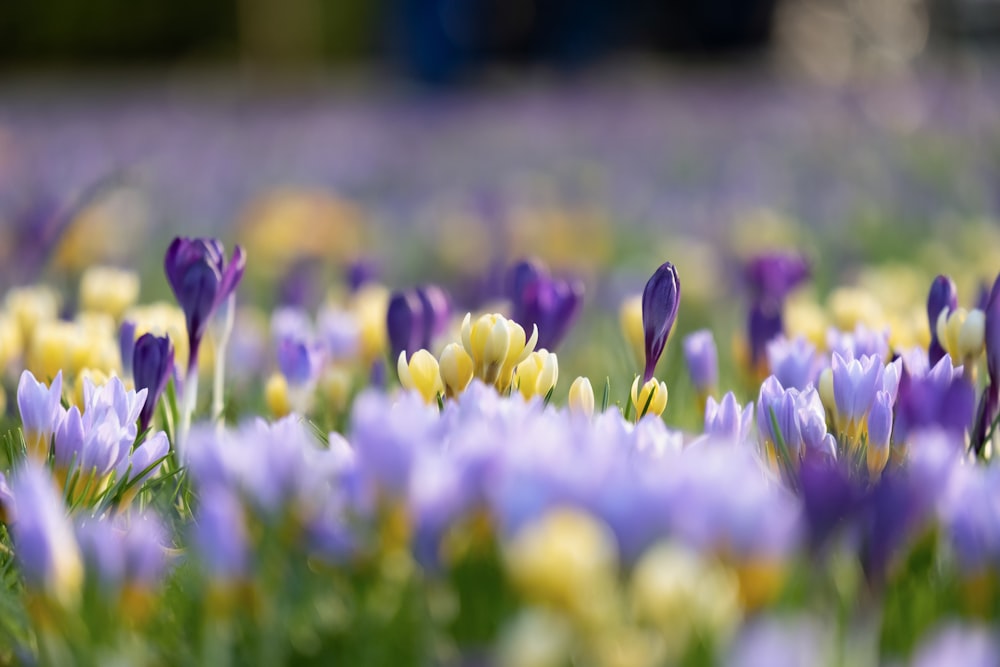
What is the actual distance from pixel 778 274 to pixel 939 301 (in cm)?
51

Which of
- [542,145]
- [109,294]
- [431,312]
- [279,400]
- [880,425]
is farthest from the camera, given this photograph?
[542,145]

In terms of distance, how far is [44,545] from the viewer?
0.86 meters

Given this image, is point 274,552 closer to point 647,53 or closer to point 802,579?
point 802,579

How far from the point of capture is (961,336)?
1.43 m

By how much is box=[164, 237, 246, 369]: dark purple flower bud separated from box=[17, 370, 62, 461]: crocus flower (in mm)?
265

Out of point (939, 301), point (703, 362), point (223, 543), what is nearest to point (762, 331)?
point (703, 362)

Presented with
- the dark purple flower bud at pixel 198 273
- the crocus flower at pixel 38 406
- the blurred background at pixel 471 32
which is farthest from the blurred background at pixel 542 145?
the crocus flower at pixel 38 406

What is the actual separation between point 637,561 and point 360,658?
216 millimetres

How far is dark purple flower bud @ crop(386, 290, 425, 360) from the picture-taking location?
5.46 ft

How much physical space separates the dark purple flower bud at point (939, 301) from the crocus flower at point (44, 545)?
110cm

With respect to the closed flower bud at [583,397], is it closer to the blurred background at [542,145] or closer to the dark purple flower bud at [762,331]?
the dark purple flower bud at [762,331]

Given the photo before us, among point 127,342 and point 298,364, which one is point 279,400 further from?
point 127,342

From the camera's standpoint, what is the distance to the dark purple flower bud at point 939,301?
1549mm

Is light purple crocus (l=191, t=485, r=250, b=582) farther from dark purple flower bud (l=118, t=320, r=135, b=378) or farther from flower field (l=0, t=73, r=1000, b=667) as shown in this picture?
dark purple flower bud (l=118, t=320, r=135, b=378)
